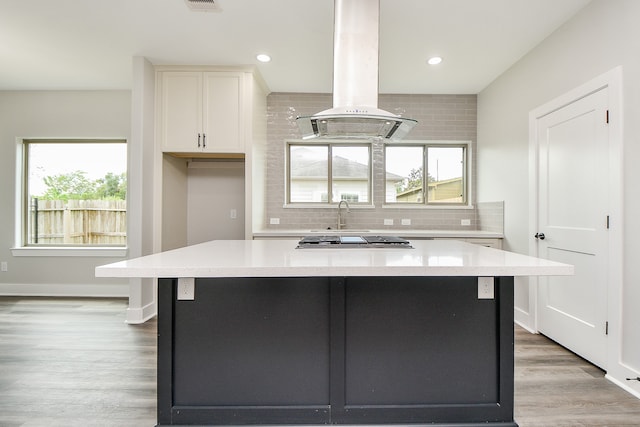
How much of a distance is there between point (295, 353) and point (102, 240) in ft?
13.0

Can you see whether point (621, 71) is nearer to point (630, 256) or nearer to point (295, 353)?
point (630, 256)

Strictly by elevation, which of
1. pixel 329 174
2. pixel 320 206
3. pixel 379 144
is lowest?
pixel 320 206

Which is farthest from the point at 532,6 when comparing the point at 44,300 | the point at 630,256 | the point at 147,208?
the point at 44,300

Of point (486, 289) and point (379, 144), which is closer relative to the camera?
point (486, 289)

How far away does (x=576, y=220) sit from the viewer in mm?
2719

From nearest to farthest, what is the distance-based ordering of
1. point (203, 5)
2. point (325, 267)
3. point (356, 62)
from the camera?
1. point (325, 267)
2. point (356, 62)
3. point (203, 5)

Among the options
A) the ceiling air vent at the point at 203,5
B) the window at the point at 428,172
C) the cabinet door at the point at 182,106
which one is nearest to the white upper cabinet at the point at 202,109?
the cabinet door at the point at 182,106

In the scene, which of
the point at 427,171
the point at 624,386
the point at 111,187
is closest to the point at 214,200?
the point at 111,187

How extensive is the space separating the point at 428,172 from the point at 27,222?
521cm

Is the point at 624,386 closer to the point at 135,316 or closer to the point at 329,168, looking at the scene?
the point at 329,168

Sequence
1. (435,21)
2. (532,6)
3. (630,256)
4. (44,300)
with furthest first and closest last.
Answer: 1. (44,300)
2. (435,21)
3. (532,6)
4. (630,256)

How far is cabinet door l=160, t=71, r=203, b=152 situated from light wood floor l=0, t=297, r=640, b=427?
1854mm

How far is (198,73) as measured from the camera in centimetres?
368

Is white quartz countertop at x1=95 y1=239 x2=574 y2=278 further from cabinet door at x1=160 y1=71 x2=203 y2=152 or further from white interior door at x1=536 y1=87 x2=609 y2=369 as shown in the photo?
cabinet door at x1=160 y1=71 x2=203 y2=152
